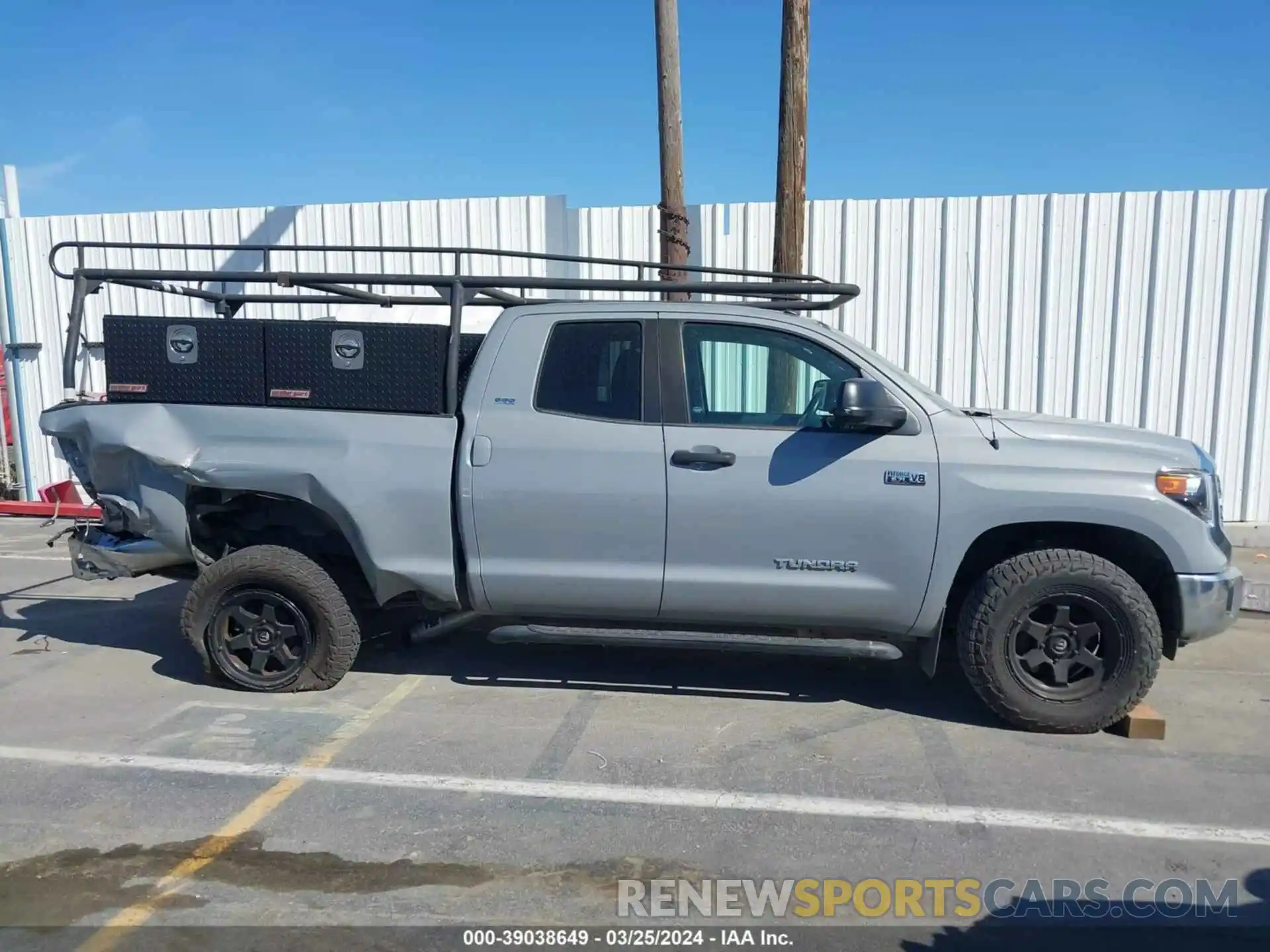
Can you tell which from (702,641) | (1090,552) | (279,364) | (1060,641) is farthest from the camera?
(279,364)

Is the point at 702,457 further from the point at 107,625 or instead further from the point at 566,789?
the point at 107,625

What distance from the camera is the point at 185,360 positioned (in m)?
5.11

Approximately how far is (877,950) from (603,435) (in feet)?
8.45

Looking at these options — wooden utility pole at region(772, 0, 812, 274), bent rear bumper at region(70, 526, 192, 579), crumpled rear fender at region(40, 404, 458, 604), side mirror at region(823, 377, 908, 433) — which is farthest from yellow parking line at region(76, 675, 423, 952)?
wooden utility pole at region(772, 0, 812, 274)

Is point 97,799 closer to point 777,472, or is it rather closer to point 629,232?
point 777,472

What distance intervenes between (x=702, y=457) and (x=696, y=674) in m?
1.56

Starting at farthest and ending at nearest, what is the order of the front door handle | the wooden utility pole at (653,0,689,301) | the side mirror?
the wooden utility pole at (653,0,689,301) < the front door handle < the side mirror

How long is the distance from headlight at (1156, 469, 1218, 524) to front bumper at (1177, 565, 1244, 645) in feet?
0.93

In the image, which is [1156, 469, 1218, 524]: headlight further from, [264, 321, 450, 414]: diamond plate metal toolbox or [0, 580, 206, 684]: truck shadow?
[0, 580, 206, 684]: truck shadow

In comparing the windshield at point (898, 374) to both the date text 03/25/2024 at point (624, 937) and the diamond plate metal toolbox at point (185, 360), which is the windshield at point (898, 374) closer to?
the date text 03/25/2024 at point (624, 937)

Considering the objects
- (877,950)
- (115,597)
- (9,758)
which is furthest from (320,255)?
(877,950)

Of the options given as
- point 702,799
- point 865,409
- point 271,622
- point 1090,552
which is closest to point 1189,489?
point 1090,552

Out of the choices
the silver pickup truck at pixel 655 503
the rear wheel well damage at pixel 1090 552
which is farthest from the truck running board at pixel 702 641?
the rear wheel well damage at pixel 1090 552

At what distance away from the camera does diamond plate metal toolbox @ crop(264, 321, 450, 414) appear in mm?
4945
